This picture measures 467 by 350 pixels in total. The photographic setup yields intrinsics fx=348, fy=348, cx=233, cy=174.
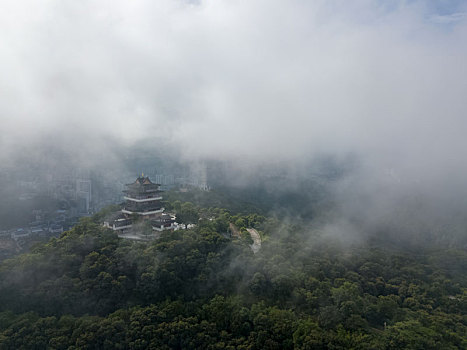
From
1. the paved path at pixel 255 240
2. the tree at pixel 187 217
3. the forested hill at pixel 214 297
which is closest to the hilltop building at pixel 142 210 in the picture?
the tree at pixel 187 217

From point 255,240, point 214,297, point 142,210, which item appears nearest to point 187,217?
point 142,210

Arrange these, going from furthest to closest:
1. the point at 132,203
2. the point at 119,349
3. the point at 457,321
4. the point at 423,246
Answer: the point at 423,246 → the point at 132,203 → the point at 457,321 → the point at 119,349

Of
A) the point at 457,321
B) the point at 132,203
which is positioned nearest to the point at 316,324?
the point at 457,321

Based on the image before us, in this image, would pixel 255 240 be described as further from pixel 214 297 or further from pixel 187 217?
pixel 214 297

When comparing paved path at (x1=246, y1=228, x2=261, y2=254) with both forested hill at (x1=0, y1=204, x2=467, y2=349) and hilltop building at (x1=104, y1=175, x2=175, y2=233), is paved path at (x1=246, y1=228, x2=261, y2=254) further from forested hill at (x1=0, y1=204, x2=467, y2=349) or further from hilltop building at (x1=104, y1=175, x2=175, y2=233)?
hilltop building at (x1=104, y1=175, x2=175, y2=233)

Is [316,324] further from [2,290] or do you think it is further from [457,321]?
[2,290]

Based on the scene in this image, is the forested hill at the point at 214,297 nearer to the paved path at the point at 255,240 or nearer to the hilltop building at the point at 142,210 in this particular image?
the paved path at the point at 255,240
